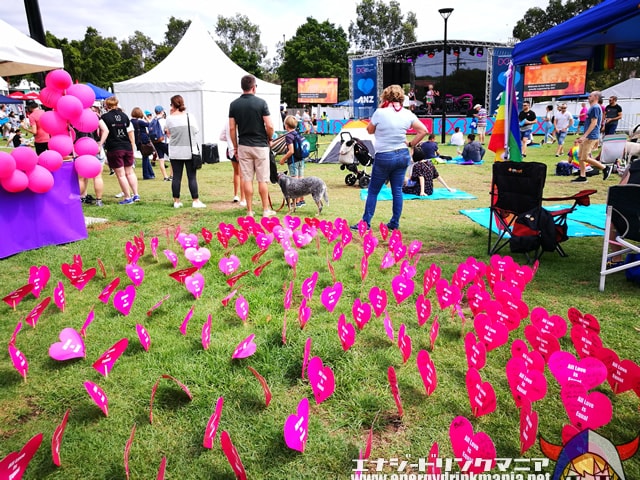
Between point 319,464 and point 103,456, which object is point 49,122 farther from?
point 319,464

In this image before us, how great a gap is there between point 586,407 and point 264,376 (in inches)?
58.7

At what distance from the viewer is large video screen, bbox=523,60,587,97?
81.0 ft

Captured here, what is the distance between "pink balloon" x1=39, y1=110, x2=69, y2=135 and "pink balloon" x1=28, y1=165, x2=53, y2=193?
0.44 m

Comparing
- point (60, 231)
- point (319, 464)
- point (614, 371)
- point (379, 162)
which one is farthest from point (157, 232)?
point (614, 371)

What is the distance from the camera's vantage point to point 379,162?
492 centimetres

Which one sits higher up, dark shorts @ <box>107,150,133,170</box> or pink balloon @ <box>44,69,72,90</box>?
pink balloon @ <box>44,69,72,90</box>

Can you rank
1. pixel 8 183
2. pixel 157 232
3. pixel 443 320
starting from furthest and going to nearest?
pixel 157 232 < pixel 8 183 < pixel 443 320

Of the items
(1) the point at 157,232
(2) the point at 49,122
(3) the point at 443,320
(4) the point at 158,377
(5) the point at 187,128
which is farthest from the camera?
(5) the point at 187,128

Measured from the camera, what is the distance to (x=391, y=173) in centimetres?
495

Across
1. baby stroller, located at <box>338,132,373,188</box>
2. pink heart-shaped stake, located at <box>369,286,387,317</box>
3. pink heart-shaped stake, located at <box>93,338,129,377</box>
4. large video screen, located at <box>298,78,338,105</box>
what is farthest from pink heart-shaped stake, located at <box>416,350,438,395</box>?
large video screen, located at <box>298,78,338,105</box>

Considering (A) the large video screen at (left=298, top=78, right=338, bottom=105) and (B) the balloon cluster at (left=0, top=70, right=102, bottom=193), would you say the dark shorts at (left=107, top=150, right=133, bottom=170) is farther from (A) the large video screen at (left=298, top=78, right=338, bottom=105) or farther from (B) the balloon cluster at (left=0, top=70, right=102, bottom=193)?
(A) the large video screen at (left=298, top=78, right=338, bottom=105)

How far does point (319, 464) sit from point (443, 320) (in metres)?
1.52

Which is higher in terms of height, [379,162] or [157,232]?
[379,162]

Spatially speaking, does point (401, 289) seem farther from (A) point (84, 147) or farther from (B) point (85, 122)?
(A) point (84, 147)
